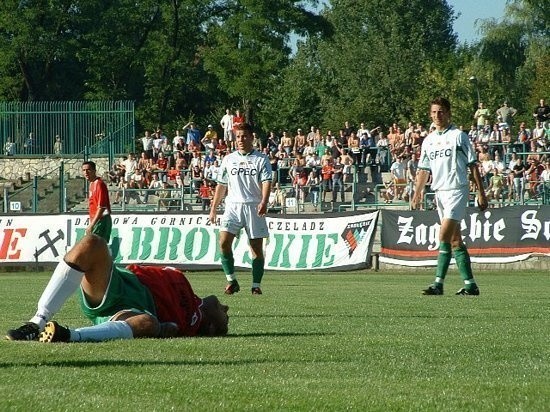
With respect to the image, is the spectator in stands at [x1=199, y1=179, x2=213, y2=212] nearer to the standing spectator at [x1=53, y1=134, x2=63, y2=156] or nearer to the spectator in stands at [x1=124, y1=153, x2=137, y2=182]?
the spectator in stands at [x1=124, y1=153, x2=137, y2=182]

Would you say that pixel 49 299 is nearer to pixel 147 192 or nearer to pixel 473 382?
pixel 473 382

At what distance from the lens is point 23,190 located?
1423 inches

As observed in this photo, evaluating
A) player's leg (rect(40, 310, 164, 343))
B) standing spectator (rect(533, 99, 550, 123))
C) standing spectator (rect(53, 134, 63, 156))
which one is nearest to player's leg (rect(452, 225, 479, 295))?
player's leg (rect(40, 310, 164, 343))

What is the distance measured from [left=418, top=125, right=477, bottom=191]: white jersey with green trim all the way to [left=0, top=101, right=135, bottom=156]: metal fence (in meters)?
30.3

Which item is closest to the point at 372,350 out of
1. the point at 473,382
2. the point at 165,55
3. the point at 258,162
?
the point at 473,382

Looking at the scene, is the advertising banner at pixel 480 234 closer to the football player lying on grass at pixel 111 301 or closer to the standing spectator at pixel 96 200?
the standing spectator at pixel 96 200

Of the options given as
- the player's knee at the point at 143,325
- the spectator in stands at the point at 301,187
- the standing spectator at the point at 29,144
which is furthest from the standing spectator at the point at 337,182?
the player's knee at the point at 143,325

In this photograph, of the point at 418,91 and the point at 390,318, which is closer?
the point at 390,318

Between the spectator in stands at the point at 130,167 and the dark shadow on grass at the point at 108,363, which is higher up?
the spectator in stands at the point at 130,167

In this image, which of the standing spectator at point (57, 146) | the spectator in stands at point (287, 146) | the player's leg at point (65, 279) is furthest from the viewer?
the standing spectator at point (57, 146)

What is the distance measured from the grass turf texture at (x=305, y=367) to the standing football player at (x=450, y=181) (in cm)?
367

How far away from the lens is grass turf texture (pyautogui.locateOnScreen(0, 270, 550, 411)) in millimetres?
5746

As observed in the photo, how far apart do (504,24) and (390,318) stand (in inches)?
A: 2483

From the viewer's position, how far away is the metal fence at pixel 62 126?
4497cm
